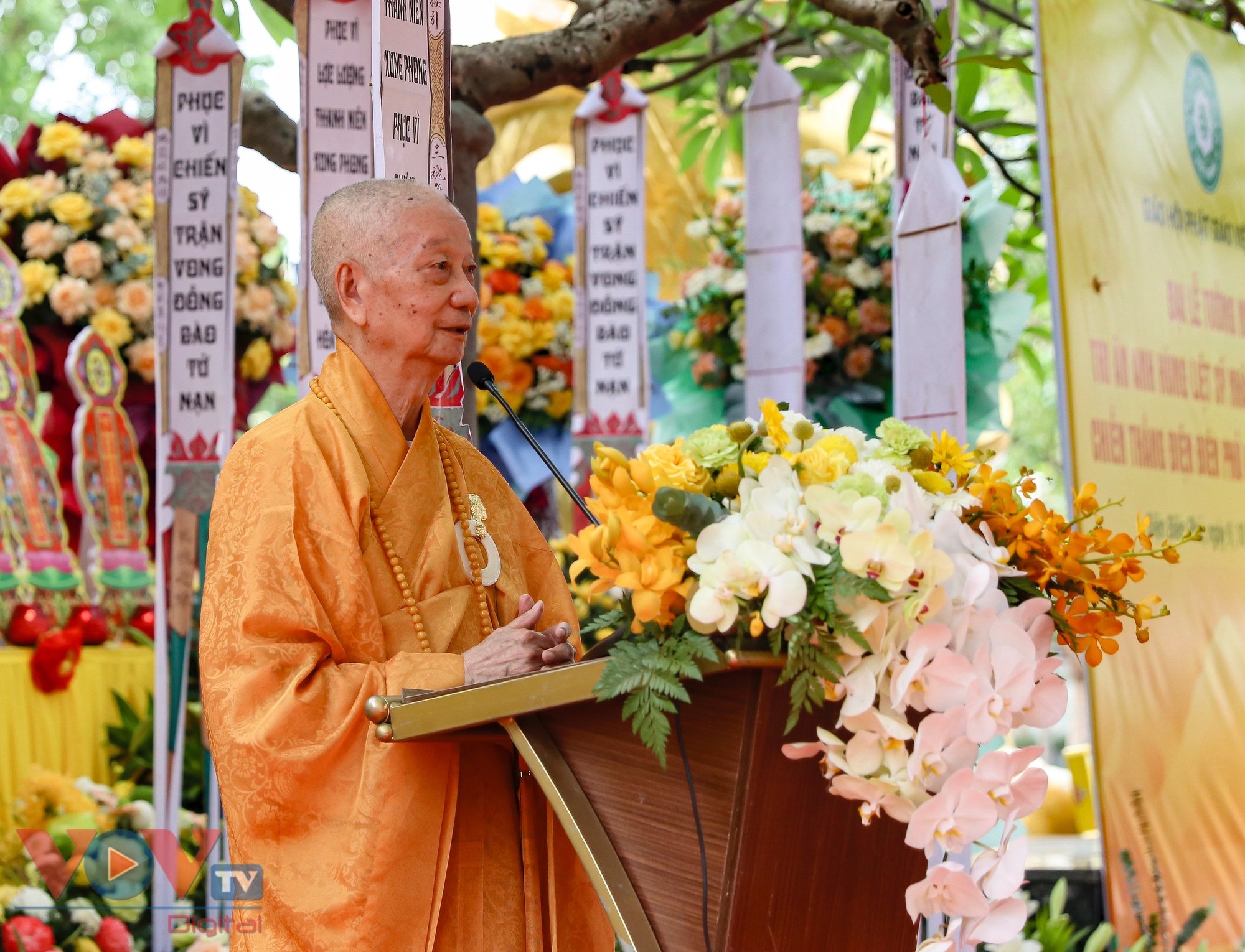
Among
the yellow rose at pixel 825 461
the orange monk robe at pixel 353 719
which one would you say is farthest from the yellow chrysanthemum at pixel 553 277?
the yellow rose at pixel 825 461

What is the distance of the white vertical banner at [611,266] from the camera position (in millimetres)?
3305

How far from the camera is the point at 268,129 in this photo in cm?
273

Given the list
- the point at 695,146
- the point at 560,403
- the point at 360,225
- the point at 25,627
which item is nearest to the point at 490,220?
the point at 560,403

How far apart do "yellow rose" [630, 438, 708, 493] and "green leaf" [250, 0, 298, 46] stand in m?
2.14

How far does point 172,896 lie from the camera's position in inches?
117

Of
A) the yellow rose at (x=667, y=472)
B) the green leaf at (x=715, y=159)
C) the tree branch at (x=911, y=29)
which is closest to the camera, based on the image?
the yellow rose at (x=667, y=472)

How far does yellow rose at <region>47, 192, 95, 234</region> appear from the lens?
141 inches

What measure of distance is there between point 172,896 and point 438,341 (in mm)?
1987

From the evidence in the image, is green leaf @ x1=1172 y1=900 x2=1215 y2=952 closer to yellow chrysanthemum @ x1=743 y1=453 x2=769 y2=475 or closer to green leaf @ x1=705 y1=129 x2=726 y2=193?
yellow chrysanthemum @ x1=743 y1=453 x2=769 y2=475

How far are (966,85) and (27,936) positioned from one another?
312cm

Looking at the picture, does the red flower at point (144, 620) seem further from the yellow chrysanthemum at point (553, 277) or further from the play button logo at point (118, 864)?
the yellow chrysanthemum at point (553, 277)

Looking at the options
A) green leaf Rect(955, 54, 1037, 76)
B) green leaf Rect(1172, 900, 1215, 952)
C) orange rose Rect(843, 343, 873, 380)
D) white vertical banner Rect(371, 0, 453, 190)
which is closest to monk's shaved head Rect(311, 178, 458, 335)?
white vertical banner Rect(371, 0, 453, 190)

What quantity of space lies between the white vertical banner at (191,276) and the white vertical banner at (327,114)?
55cm

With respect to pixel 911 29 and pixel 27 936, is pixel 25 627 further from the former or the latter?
pixel 911 29
